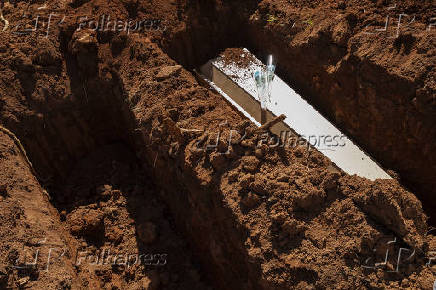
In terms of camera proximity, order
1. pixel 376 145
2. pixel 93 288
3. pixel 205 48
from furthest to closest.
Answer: pixel 205 48
pixel 376 145
pixel 93 288

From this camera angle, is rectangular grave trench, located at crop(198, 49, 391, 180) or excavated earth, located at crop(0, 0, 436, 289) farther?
rectangular grave trench, located at crop(198, 49, 391, 180)

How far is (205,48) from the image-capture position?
599cm

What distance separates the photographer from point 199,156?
4266mm

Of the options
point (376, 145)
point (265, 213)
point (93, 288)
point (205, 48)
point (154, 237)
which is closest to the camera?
point (265, 213)

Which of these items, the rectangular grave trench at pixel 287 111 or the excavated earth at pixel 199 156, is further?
the rectangular grave trench at pixel 287 111

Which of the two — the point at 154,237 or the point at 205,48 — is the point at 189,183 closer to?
the point at 154,237

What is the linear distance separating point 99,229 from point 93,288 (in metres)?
0.67

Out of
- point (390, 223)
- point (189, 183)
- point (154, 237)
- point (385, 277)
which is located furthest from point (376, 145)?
point (154, 237)

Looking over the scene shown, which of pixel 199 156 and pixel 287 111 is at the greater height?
pixel 287 111

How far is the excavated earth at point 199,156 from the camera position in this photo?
3.76 meters

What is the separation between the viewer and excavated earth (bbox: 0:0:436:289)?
376 cm

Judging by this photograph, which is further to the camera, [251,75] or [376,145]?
[251,75]

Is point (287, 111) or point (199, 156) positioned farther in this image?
point (287, 111)

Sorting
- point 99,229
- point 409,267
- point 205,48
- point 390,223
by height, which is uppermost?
point 205,48
